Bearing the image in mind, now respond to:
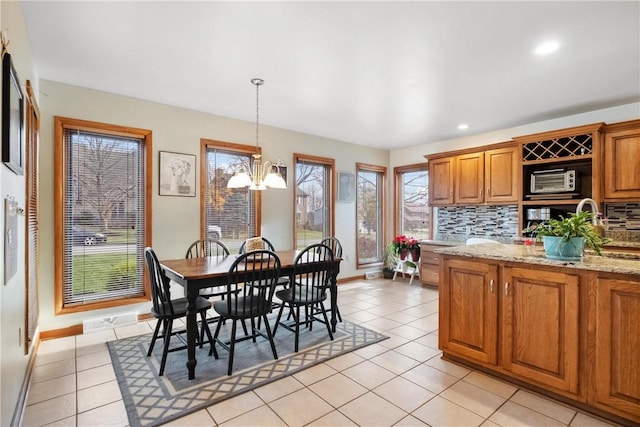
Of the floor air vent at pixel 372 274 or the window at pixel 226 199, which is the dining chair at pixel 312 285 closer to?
the window at pixel 226 199

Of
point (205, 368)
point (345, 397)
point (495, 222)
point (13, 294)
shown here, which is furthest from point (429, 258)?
point (13, 294)

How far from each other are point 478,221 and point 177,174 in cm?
456

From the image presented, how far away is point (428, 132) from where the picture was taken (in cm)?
518

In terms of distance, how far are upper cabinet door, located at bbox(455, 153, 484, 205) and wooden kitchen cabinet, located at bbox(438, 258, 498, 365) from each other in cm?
260

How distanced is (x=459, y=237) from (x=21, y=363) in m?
5.49

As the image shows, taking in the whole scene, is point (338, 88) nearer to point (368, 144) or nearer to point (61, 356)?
point (368, 144)

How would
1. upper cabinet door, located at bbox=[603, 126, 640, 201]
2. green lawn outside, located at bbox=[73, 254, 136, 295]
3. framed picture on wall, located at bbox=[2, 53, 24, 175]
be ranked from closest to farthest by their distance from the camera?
framed picture on wall, located at bbox=[2, 53, 24, 175], green lawn outside, located at bbox=[73, 254, 136, 295], upper cabinet door, located at bbox=[603, 126, 640, 201]

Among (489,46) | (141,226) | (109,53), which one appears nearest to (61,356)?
(141,226)

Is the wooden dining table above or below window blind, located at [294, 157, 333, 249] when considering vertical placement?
below

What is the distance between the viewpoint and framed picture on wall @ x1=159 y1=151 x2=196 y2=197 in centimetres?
386

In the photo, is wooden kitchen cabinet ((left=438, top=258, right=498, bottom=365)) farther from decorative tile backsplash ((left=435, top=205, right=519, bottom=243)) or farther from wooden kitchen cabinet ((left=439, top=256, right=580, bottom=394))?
decorative tile backsplash ((left=435, top=205, right=519, bottom=243))

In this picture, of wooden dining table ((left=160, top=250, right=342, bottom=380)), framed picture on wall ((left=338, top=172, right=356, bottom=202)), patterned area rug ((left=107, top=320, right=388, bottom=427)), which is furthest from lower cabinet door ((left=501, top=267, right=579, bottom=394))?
framed picture on wall ((left=338, top=172, right=356, bottom=202))

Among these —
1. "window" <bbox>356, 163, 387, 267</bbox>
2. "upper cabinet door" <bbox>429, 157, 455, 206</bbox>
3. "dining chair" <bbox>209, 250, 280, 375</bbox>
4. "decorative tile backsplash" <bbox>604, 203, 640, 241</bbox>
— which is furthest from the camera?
"window" <bbox>356, 163, 387, 267</bbox>

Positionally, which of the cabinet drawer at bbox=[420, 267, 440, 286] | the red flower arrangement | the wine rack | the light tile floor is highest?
the wine rack
